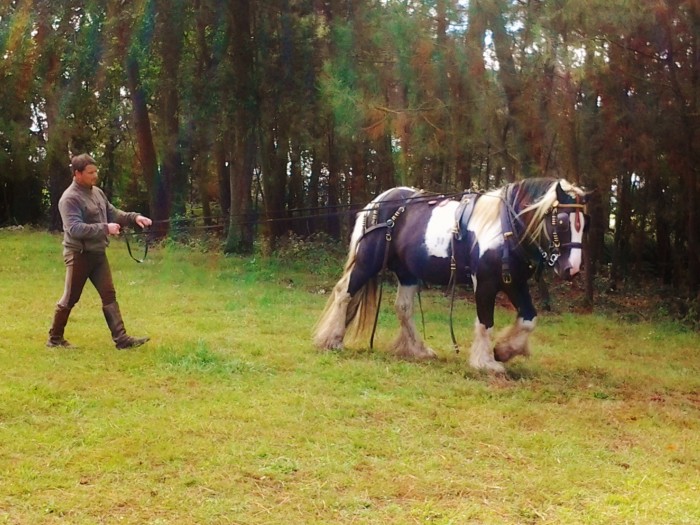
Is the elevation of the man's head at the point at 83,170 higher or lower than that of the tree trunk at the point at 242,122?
lower

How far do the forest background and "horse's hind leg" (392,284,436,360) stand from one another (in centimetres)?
141

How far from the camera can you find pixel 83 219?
6543 millimetres

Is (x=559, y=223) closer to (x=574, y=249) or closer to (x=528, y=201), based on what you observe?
(x=574, y=249)

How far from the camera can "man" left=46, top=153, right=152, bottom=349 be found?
21.0 ft

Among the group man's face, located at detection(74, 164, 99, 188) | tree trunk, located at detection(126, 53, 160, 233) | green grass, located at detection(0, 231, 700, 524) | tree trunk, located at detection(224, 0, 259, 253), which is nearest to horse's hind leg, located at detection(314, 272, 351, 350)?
green grass, located at detection(0, 231, 700, 524)

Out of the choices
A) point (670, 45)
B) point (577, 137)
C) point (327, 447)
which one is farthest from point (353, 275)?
point (670, 45)

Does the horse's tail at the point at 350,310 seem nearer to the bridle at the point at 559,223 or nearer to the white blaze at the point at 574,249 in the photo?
the bridle at the point at 559,223

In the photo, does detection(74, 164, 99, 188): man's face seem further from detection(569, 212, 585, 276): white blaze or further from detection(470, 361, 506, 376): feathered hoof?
detection(569, 212, 585, 276): white blaze

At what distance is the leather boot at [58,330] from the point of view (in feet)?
22.3

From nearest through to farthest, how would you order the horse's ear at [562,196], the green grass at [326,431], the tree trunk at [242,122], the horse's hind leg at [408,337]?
the green grass at [326,431] < the horse's ear at [562,196] < the horse's hind leg at [408,337] < the tree trunk at [242,122]

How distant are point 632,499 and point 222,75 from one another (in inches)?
514

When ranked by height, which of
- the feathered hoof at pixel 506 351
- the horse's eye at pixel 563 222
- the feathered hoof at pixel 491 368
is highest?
the horse's eye at pixel 563 222

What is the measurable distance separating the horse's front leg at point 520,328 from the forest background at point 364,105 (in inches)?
90.7

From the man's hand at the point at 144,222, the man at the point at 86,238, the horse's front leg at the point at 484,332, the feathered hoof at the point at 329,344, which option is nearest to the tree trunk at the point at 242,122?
the feathered hoof at the point at 329,344
